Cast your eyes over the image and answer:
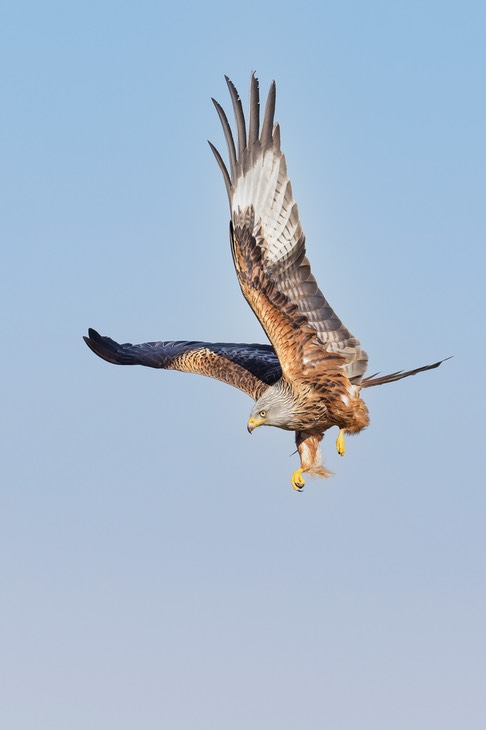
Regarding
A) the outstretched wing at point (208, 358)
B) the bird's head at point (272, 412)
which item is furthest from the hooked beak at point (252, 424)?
the outstretched wing at point (208, 358)

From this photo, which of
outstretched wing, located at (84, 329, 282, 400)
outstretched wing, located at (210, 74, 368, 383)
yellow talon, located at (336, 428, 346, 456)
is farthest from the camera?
outstretched wing, located at (84, 329, 282, 400)

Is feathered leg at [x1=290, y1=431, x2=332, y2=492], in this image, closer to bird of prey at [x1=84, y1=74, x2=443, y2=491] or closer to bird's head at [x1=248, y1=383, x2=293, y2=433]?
bird of prey at [x1=84, y1=74, x2=443, y2=491]

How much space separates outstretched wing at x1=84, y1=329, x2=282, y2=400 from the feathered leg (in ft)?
3.14

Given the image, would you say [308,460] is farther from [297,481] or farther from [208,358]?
[208,358]

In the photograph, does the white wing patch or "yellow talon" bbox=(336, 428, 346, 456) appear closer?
the white wing patch

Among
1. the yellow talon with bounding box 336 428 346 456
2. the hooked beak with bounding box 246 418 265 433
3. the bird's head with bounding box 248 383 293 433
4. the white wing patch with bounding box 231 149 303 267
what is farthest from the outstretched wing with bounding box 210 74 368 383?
the yellow talon with bounding box 336 428 346 456

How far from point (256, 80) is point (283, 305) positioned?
2821mm

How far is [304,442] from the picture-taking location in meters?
22.2

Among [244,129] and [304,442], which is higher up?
[244,129]

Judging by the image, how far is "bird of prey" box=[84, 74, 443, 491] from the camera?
19906mm

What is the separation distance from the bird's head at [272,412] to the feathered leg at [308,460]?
1636mm

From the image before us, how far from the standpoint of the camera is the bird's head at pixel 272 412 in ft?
67.3

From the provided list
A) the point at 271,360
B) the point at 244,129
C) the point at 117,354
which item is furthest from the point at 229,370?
the point at 244,129

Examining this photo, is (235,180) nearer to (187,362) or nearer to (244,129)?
(244,129)
